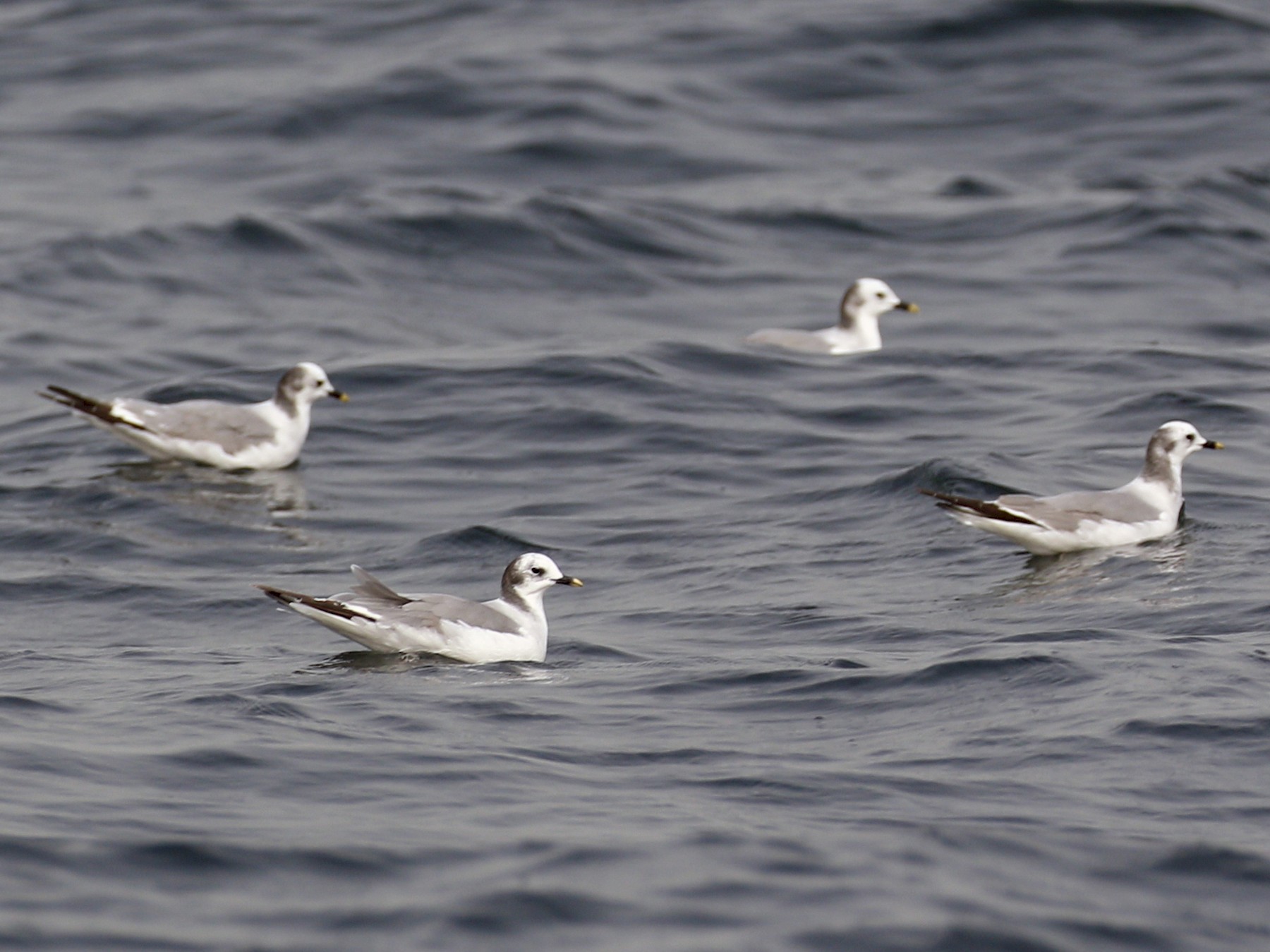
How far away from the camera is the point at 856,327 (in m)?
20.1

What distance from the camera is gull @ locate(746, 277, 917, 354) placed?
1958 centimetres

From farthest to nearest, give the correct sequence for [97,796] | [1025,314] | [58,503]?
1. [1025,314]
2. [58,503]
3. [97,796]

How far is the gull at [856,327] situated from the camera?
1958cm

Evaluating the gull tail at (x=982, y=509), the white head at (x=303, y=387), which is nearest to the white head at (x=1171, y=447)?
the gull tail at (x=982, y=509)

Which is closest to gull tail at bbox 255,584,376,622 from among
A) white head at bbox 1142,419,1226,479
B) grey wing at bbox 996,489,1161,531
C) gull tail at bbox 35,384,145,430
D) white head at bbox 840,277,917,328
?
grey wing at bbox 996,489,1161,531

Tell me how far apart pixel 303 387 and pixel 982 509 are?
6488 mm

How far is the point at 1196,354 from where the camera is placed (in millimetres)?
18641

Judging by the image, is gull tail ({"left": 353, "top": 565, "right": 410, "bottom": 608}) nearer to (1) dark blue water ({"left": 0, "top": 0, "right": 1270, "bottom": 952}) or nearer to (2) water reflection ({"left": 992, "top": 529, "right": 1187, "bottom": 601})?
(1) dark blue water ({"left": 0, "top": 0, "right": 1270, "bottom": 952})

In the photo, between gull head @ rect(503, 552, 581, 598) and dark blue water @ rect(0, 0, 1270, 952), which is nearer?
dark blue water @ rect(0, 0, 1270, 952)

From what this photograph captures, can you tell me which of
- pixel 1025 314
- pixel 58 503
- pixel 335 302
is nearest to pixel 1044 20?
pixel 1025 314

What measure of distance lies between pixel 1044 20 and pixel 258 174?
11.4 meters

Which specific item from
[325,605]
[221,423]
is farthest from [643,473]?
[325,605]

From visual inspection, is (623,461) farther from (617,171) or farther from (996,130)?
(996,130)

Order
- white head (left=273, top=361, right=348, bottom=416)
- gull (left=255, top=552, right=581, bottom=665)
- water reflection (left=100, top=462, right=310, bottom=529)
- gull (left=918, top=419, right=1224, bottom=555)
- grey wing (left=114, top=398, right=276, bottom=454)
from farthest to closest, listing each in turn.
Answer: white head (left=273, top=361, right=348, bottom=416), grey wing (left=114, top=398, right=276, bottom=454), water reflection (left=100, top=462, right=310, bottom=529), gull (left=918, top=419, right=1224, bottom=555), gull (left=255, top=552, right=581, bottom=665)
